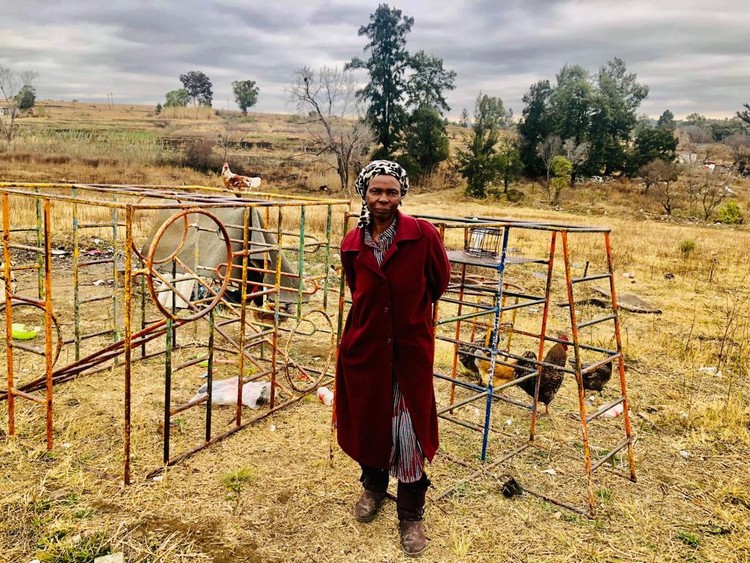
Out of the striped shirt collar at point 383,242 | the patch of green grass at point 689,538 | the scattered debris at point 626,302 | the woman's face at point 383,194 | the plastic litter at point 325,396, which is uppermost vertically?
the woman's face at point 383,194

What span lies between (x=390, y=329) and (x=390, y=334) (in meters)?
0.02

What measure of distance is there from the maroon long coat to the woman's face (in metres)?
0.06

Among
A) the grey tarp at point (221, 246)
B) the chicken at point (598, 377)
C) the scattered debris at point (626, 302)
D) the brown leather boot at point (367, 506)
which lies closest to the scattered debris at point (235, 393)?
the brown leather boot at point (367, 506)

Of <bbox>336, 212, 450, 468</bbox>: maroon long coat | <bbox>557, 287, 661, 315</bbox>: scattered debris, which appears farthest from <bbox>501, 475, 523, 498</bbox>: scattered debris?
<bbox>557, 287, 661, 315</bbox>: scattered debris

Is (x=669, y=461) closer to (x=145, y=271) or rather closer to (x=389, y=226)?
(x=389, y=226)

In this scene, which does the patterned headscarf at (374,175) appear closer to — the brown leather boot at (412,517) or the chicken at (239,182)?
the brown leather boot at (412,517)

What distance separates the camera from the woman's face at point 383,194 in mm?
2545

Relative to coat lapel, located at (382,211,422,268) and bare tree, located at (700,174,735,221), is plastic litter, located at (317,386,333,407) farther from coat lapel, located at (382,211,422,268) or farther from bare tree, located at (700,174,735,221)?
bare tree, located at (700,174,735,221)

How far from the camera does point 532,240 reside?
14469 mm

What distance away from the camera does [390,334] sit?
2539mm

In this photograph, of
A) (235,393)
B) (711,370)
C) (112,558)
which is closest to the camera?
(112,558)

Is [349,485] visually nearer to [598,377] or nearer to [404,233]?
[404,233]

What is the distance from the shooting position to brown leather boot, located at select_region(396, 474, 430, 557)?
110 inches

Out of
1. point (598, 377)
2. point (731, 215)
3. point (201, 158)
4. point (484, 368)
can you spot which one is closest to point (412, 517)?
point (484, 368)
